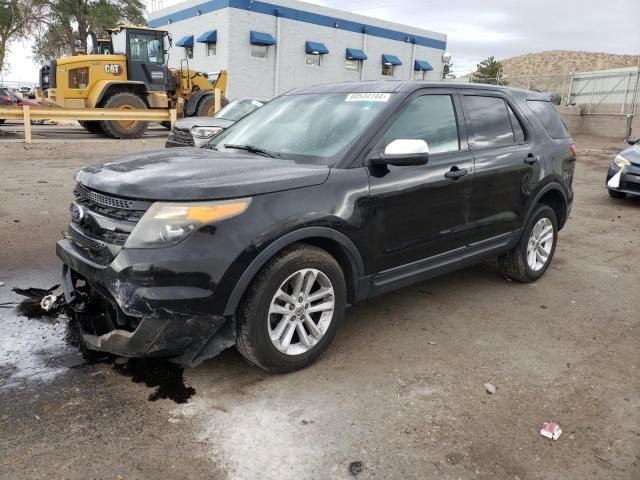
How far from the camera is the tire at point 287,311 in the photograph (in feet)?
10.2

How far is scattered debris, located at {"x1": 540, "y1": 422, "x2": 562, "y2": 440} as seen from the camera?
2869 millimetres

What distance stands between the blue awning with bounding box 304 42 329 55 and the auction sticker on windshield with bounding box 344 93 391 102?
24337 mm

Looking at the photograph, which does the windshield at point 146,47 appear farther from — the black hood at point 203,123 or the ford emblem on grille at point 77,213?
the ford emblem on grille at point 77,213

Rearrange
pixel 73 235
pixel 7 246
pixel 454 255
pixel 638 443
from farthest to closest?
pixel 7 246 → pixel 454 255 → pixel 73 235 → pixel 638 443

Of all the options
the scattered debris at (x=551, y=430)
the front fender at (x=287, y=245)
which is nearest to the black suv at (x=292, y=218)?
the front fender at (x=287, y=245)

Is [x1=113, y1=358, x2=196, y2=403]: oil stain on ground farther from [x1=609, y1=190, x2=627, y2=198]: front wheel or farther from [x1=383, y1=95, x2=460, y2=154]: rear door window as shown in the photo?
[x1=609, y1=190, x2=627, y2=198]: front wheel

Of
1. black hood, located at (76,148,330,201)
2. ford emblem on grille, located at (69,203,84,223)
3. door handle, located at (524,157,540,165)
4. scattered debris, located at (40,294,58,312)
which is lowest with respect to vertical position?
scattered debris, located at (40,294,58,312)

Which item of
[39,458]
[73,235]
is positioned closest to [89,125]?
[73,235]

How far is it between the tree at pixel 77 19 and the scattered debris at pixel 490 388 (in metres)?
33.5

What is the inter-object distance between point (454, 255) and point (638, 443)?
71.6 inches

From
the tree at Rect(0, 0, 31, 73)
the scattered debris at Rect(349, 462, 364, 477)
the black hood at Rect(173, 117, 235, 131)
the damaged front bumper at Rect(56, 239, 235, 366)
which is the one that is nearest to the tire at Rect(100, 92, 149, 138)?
the black hood at Rect(173, 117, 235, 131)

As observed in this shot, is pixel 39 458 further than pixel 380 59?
No

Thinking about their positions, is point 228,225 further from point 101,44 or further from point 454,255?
point 101,44

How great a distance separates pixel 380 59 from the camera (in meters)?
30.8
